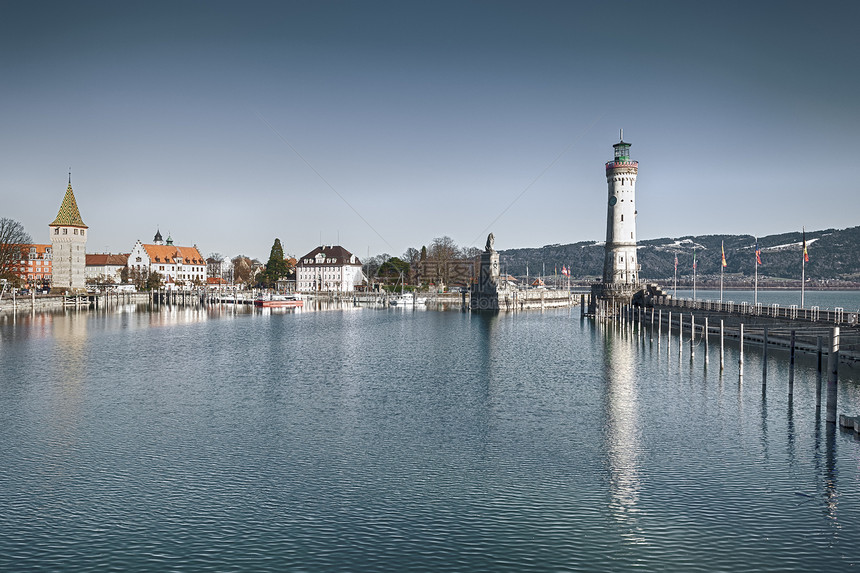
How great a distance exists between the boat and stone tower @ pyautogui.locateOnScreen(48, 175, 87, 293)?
40166 millimetres

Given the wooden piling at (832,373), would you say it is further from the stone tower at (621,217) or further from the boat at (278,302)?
the boat at (278,302)

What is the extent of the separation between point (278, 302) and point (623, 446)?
13795 centimetres

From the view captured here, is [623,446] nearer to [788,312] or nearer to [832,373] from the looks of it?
[832,373]

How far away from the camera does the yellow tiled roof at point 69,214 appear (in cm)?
15412

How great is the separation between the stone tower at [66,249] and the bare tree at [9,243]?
18331 millimetres

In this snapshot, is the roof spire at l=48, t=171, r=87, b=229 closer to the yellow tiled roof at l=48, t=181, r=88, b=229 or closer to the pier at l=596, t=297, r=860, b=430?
the yellow tiled roof at l=48, t=181, r=88, b=229

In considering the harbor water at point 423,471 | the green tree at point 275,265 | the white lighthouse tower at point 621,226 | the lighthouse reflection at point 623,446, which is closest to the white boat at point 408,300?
the green tree at point 275,265

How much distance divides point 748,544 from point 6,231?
14263cm

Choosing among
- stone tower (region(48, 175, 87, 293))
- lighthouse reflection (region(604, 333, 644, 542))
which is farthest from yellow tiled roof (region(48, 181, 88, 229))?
lighthouse reflection (region(604, 333, 644, 542))

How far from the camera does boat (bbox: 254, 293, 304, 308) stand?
157250 millimetres

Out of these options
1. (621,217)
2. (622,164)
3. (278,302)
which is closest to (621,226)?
(621,217)

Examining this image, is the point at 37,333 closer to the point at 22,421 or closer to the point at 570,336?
the point at 22,421

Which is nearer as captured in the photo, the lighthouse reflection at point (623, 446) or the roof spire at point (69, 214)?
the lighthouse reflection at point (623, 446)

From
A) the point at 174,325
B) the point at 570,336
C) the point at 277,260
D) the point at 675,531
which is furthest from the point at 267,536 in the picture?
the point at 277,260
